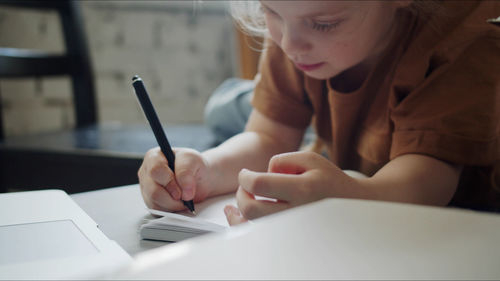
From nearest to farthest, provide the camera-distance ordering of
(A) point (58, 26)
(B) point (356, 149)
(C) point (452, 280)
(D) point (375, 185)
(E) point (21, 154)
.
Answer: (C) point (452, 280), (D) point (375, 185), (B) point (356, 149), (E) point (21, 154), (A) point (58, 26)

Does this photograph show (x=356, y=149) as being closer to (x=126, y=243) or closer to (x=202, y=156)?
(x=202, y=156)

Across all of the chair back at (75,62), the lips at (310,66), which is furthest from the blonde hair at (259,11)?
the chair back at (75,62)

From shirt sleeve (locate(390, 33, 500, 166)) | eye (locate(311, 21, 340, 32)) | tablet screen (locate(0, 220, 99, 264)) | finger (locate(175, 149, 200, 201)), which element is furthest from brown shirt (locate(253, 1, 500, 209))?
tablet screen (locate(0, 220, 99, 264))

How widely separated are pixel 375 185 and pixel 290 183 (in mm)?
103

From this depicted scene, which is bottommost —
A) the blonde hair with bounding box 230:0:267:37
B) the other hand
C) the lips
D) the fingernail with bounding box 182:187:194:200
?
the fingernail with bounding box 182:187:194:200

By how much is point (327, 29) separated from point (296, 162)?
176 mm

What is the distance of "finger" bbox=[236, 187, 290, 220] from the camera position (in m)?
0.40

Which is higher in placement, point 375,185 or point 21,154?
point 375,185

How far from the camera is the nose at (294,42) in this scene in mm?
A: 520

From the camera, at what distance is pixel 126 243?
0.42 metres

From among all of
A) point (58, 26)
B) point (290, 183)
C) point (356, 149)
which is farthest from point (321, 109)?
point (58, 26)

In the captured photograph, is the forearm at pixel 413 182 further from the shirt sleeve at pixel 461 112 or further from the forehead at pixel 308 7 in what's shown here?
the forehead at pixel 308 7

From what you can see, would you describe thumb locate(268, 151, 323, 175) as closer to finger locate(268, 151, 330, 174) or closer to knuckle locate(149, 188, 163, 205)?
finger locate(268, 151, 330, 174)

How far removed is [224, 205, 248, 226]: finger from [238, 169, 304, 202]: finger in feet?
0.12
